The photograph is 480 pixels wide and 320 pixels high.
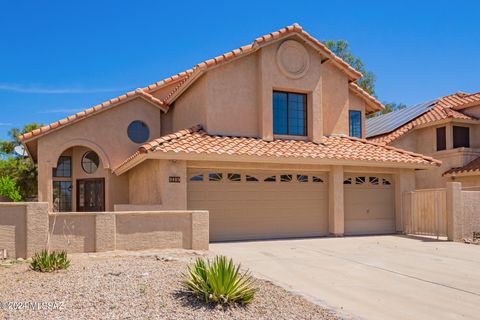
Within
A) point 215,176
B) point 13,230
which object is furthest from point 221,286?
point 215,176

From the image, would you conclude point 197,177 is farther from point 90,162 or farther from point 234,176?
point 90,162

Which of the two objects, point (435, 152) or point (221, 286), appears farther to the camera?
point (435, 152)

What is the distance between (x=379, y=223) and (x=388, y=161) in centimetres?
269

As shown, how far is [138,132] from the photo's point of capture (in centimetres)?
1948

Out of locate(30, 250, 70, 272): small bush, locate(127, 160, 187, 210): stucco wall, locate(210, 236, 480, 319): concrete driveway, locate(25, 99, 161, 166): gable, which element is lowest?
locate(210, 236, 480, 319): concrete driveway

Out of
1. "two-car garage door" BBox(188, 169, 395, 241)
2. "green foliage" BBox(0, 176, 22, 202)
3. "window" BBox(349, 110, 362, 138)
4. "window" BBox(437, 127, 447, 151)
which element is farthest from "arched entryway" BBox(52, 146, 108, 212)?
"window" BBox(437, 127, 447, 151)

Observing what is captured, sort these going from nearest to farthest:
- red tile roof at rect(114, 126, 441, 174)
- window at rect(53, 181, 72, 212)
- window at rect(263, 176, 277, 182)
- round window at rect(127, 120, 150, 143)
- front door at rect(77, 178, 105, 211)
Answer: red tile roof at rect(114, 126, 441, 174) < window at rect(263, 176, 277, 182) < round window at rect(127, 120, 150, 143) < front door at rect(77, 178, 105, 211) < window at rect(53, 181, 72, 212)

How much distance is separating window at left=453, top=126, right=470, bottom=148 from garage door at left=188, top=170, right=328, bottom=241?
1200 centimetres

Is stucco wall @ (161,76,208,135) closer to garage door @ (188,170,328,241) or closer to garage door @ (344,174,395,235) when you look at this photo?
garage door @ (188,170,328,241)

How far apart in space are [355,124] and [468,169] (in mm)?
6810

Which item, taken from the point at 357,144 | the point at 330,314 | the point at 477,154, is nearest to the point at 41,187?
the point at 357,144

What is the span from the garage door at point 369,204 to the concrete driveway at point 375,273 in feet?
6.77

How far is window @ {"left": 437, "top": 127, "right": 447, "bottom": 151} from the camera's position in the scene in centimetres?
2520

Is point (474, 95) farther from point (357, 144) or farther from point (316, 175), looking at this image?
point (316, 175)
